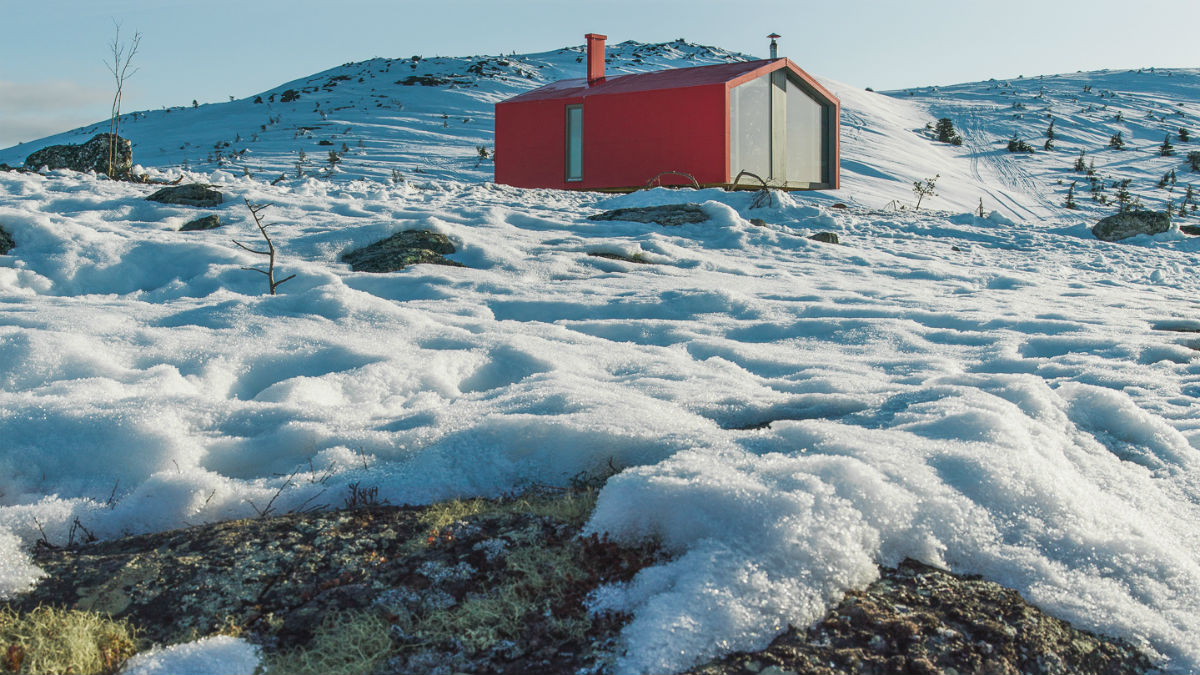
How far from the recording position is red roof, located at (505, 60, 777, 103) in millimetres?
14377

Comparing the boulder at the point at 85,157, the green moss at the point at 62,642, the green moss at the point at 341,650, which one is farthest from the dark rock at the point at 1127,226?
the boulder at the point at 85,157

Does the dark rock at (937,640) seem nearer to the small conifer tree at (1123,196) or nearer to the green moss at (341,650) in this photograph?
the green moss at (341,650)

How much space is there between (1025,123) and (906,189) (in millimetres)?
14549

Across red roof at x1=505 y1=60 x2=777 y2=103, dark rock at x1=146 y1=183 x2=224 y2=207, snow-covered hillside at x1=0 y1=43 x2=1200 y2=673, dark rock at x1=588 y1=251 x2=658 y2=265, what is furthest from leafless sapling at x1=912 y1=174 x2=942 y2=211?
dark rock at x1=146 y1=183 x2=224 y2=207

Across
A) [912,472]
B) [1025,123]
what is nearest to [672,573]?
[912,472]

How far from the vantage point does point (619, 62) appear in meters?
33.9

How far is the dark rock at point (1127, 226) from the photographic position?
9.52m

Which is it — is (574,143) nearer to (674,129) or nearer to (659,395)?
(674,129)

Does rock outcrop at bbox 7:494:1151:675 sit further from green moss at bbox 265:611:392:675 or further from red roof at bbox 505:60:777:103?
red roof at bbox 505:60:777:103

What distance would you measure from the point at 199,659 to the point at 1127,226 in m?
10.7

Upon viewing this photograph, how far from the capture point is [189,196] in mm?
7590

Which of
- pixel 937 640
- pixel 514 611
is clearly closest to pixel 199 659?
pixel 514 611

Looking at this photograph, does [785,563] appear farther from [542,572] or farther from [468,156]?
[468,156]

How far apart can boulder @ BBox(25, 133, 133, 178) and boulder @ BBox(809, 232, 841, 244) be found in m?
8.70
